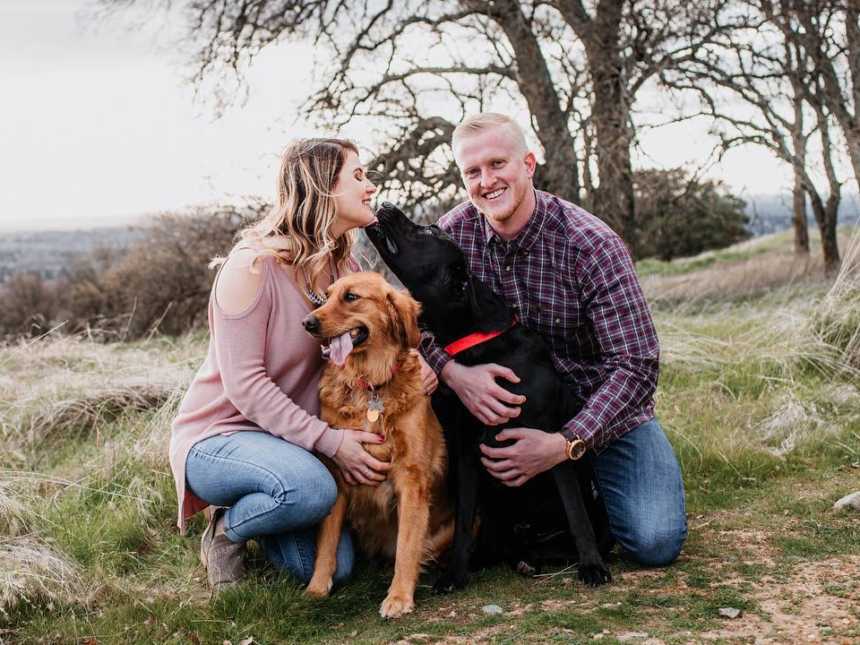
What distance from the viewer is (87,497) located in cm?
433

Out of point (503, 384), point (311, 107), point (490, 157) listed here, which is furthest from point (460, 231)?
point (311, 107)

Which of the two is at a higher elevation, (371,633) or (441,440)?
(441,440)

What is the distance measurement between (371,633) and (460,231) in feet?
5.63

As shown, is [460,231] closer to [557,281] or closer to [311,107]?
[557,281]

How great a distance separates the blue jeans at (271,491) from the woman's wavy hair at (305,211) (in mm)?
690

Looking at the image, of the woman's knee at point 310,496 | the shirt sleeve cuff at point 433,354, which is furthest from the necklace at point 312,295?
the woman's knee at point 310,496

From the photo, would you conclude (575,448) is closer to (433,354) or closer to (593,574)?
(593,574)

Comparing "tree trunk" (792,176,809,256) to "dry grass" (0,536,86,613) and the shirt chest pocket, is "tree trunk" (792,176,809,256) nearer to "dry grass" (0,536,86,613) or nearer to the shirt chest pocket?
the shirt chest pocket

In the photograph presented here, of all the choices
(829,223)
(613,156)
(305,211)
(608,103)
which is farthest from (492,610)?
(829,223)

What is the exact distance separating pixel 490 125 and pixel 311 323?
3.77 feet

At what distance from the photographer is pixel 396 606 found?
10.1 feet

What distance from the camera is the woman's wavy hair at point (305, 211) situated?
338cm

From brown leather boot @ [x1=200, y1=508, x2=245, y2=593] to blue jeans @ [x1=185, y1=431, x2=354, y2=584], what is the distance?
0.21 ft

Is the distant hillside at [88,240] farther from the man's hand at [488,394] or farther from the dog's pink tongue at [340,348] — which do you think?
the dog's pink tongue at [340,348]
